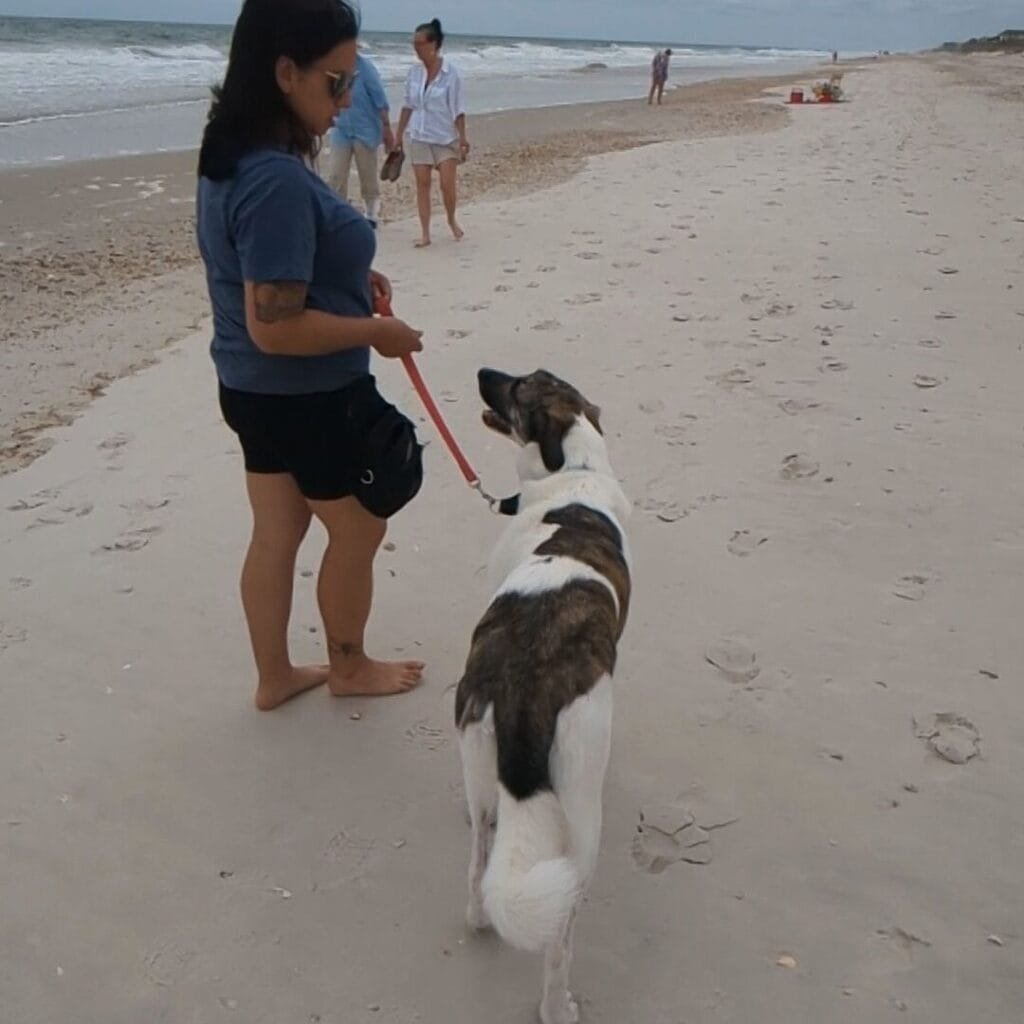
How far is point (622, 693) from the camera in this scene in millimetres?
3129

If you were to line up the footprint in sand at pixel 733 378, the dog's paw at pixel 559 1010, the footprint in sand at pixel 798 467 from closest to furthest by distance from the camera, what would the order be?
1. the dog's paw at pixel 559 1010
2. the footprint in sand at pixel 798 467
3. the footprint in sand at pixel 733 378

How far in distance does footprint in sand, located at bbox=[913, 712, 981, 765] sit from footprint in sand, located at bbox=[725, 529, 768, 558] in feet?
3.47

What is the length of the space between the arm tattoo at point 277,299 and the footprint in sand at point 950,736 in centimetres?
216

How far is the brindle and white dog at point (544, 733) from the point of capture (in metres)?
1.82

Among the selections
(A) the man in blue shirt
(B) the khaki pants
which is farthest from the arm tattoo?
(B) the khaki pants

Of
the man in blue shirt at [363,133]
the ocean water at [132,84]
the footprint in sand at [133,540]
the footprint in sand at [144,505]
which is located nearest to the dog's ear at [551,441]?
the footprint in sand at [133,540]

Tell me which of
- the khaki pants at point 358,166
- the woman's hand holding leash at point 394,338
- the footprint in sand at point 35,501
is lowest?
the footprint in sand at point 35,501

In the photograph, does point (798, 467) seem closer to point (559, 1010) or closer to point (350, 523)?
point (350, 523)

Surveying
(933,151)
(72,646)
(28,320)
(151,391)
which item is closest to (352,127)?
(28,320)

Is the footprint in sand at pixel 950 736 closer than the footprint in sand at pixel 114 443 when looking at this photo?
Yes

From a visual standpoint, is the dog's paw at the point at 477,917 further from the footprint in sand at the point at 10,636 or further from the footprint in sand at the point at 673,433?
the footprint in sand at the point at 673,433

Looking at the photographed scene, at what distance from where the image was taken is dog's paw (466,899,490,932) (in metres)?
2.33

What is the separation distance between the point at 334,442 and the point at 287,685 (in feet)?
3.07

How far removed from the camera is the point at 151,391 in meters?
5.48
